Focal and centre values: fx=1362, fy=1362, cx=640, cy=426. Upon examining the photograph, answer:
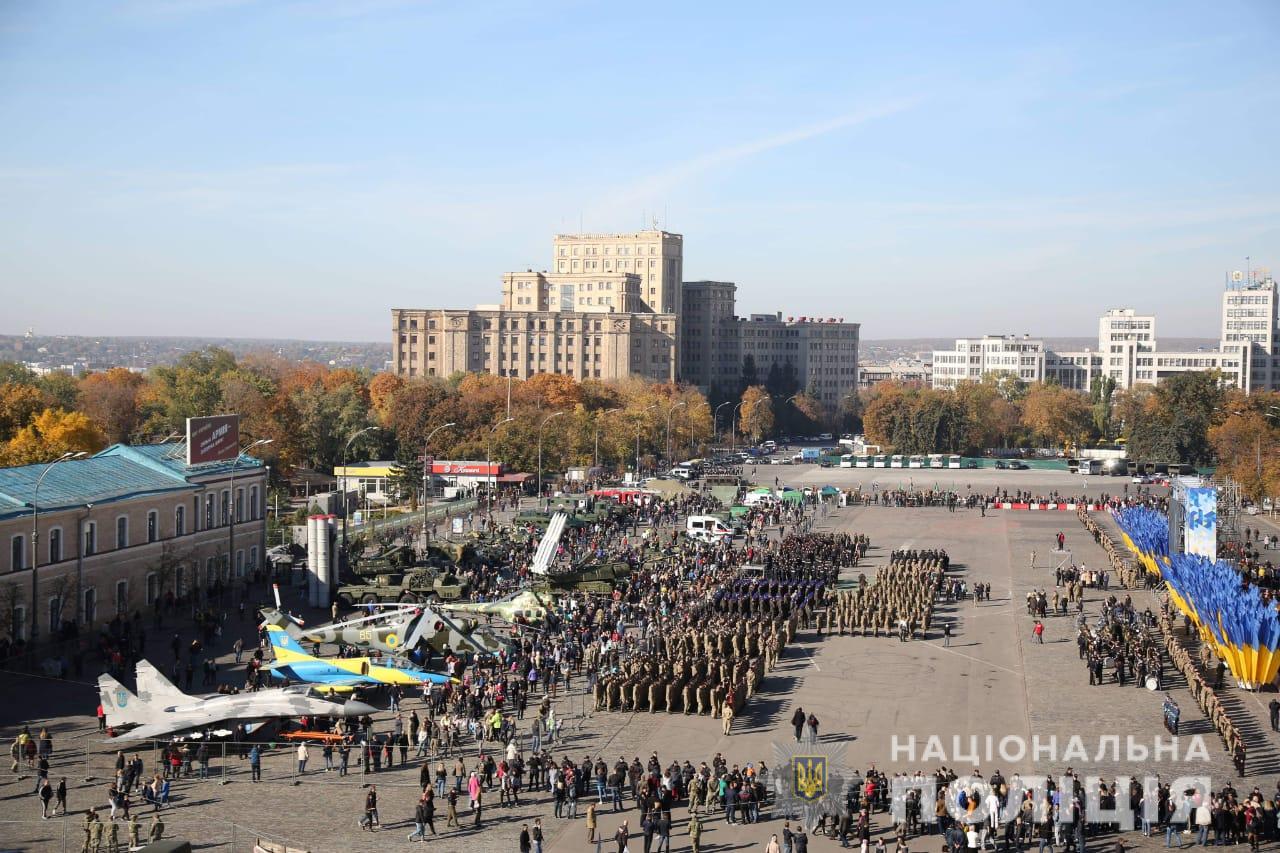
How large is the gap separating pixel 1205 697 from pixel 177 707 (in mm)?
24080

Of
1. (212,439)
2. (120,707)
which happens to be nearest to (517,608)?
(212,439)

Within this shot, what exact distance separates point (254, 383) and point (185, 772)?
71.3 meters

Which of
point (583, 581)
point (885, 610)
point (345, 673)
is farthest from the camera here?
point (583, 581)

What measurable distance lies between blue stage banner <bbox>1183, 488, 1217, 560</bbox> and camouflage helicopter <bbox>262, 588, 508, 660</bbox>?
78.9 ft

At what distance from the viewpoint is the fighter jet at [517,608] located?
42.8 meters

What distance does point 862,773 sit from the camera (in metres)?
28.1

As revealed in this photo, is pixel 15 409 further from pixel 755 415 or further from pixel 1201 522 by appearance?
pixel 755 415

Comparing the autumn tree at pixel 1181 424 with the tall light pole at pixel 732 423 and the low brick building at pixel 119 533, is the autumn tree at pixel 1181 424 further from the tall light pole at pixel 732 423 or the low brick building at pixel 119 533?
→ the low brick building at pixel 119 533

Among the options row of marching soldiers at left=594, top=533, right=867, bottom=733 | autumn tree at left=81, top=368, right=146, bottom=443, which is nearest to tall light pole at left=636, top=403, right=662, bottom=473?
autumn tree at left=81, top=368, right=146, bottom=443

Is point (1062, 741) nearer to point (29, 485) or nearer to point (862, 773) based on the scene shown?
point (862, 773)

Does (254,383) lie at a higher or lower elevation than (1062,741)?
higher

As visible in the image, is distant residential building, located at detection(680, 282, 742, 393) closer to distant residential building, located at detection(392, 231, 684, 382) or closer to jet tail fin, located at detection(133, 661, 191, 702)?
distant residential building, located at detection(392, 231, 684, 382)

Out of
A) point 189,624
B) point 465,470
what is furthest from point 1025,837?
point 465,470

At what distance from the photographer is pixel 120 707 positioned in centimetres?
2981
